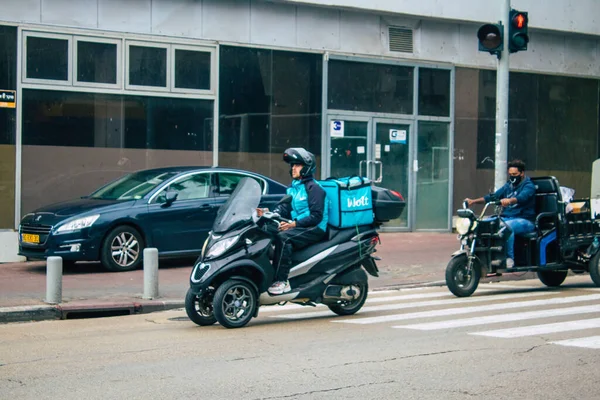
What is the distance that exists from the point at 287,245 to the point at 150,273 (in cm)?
297

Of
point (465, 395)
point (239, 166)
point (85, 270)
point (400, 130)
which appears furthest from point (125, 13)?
point (465, 395)

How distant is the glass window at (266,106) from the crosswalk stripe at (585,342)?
440 inches

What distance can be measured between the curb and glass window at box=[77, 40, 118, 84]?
6591 millimetres

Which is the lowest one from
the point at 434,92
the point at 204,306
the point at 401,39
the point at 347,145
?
the point at 204,306

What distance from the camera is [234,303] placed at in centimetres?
959

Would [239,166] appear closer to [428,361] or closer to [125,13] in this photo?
[125,13]

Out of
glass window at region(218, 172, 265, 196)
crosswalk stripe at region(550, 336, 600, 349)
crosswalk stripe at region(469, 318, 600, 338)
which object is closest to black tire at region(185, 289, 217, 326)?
crosswalk stripe at region(469, 318, 600, 338)

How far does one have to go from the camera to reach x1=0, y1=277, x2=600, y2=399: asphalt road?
664 cm

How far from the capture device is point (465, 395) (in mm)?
6410

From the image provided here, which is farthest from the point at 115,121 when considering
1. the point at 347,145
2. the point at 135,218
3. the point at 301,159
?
the point at 301,159

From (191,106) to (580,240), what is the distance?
8388 millimetres

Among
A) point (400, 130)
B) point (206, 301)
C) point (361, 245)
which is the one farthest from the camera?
point (400, 130)

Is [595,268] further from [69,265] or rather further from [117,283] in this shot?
[69,265]

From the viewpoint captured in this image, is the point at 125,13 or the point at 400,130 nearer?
the point at 125,13
